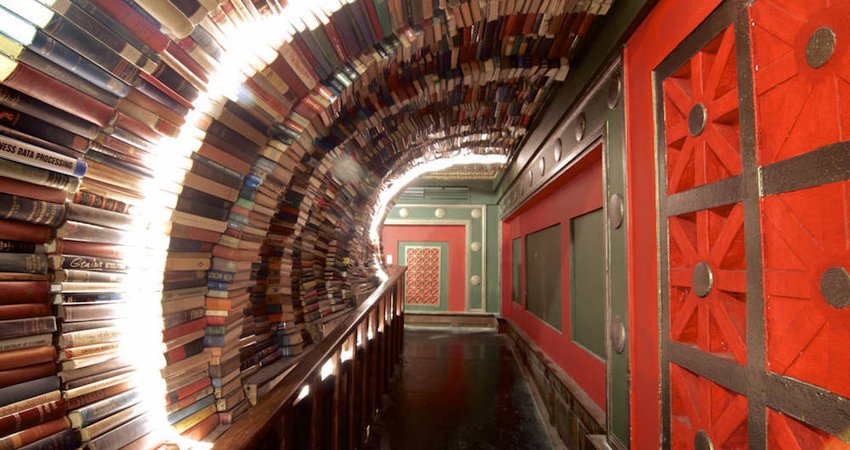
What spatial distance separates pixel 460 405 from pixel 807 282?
3.42m

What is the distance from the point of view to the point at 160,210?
1255 mm

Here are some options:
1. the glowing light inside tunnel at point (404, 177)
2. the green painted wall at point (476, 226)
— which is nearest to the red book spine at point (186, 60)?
the glowing light inside tunnel at point (404, 177)

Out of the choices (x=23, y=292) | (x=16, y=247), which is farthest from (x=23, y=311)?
(x=16, y=247)

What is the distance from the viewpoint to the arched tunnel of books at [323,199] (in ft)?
2.98

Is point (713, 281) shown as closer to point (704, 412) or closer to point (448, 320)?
point (704, 412)

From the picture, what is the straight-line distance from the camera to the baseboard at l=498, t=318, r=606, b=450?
257cm

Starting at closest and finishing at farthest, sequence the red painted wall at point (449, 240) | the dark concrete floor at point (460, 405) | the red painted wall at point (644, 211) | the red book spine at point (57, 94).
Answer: the red book spine at point (57, 94), the red painted wall at point (644, 211), the dark concrete floor at point (460, 405), the red painted wall at point (449, 240)

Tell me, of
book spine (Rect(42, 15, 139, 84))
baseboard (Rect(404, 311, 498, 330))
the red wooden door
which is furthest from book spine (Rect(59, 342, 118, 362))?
baseboard (Rect(404, 311, 498, 330))

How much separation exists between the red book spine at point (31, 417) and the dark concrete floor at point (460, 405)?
8.27 feet

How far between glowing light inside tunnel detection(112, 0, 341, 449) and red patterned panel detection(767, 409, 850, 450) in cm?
163

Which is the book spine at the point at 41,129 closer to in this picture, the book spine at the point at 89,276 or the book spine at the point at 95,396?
the book spine at the point at 89,276

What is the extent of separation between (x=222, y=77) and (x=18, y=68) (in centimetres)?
51

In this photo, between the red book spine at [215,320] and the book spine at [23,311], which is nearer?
the book spine at [23,311]

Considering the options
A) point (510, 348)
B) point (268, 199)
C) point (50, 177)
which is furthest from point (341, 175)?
point (510, 348)
